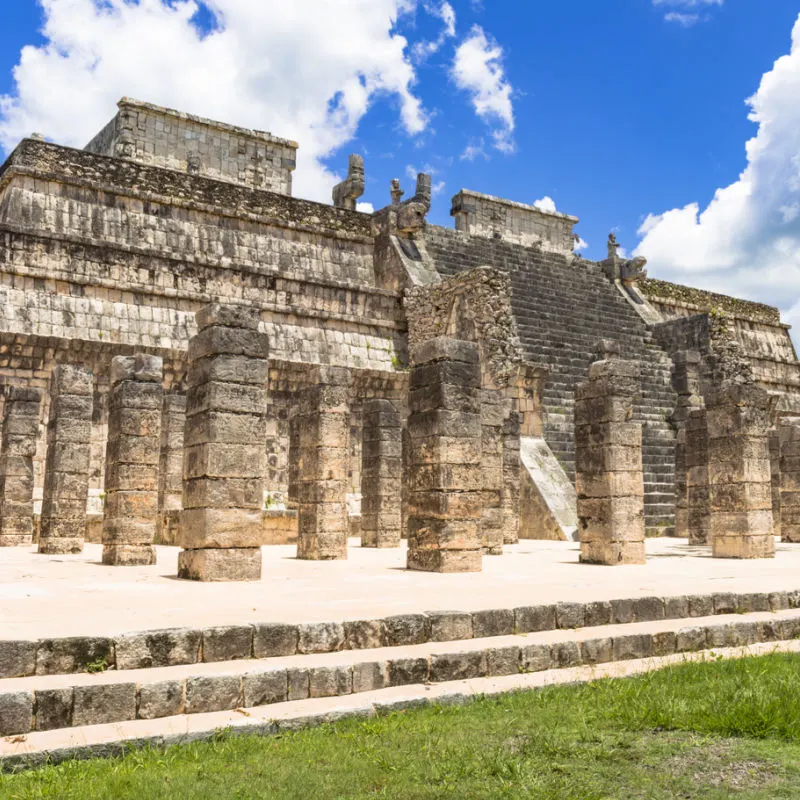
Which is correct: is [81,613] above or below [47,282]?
below

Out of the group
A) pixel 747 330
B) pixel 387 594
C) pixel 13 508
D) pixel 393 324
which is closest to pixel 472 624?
pixel 387 594

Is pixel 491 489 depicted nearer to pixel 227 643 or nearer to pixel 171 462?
pixel 171 462

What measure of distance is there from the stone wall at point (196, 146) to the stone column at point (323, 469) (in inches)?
702

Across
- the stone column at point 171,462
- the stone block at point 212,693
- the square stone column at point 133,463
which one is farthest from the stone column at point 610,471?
the stone block at point 212,693

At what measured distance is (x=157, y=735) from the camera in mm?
4191

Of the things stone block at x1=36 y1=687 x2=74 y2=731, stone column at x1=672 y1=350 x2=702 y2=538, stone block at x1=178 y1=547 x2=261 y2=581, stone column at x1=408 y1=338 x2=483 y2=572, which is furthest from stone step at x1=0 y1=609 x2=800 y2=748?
stone column at x1=672 y1=350 x2=702 y2=538

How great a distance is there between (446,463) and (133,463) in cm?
401

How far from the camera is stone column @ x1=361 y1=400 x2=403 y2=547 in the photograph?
16.1 m

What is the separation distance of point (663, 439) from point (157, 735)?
20.8 meters

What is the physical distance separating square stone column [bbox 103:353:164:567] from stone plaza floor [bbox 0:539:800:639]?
372mm

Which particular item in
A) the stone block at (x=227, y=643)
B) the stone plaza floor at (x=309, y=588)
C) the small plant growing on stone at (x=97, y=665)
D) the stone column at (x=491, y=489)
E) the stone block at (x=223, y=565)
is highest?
the stone column at (x=491, y=489)

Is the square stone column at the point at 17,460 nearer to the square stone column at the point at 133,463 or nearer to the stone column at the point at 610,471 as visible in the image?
the square stone column at the point at 133,463

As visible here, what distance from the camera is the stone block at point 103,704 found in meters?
4.41

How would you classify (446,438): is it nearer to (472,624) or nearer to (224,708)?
(472,624)
